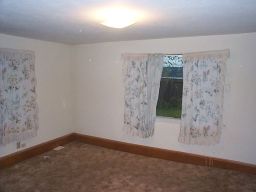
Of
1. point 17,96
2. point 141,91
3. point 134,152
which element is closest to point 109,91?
point 141,91

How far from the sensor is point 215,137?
3.59m

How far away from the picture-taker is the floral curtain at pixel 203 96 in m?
3.48

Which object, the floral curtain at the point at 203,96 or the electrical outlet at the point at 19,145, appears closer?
the floral curtain at the point at 203,96

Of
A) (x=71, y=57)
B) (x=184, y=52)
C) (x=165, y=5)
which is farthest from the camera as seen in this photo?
(x=71, y=57)

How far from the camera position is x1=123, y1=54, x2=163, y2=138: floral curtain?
3957 mm

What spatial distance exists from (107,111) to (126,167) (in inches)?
48.1

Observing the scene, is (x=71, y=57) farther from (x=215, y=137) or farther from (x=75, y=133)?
(x=215, y=137)

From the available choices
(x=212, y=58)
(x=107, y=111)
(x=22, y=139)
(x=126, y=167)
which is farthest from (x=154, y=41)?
(x=22, y=139)

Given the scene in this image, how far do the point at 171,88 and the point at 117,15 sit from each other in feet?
7.01

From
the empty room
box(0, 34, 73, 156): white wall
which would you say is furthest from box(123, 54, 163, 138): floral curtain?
box(0, 34, 73, 156): white wall

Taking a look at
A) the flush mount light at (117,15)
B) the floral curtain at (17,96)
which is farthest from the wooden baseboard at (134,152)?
Result: the flush mount light at (117,15)

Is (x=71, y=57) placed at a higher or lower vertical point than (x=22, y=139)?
higher

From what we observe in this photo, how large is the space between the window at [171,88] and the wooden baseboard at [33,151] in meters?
1.93

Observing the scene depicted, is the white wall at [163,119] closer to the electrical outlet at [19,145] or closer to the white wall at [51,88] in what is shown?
the white wall at [51,88]
